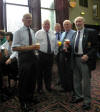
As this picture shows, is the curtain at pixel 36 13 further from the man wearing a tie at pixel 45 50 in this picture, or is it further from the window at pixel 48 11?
the man wearing a tie at pixel 45 50

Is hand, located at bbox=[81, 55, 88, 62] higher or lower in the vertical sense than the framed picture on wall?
lower

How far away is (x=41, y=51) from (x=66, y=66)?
654 mm

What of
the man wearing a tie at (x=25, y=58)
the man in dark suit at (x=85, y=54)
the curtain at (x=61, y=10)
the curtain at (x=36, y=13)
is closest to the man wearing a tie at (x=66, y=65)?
the man in dark suit at (x=85, y=54)

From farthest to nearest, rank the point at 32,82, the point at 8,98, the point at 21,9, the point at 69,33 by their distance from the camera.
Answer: the point at 21,9 → the point at 69,33 → the point at 8,98 → the point at 32,82

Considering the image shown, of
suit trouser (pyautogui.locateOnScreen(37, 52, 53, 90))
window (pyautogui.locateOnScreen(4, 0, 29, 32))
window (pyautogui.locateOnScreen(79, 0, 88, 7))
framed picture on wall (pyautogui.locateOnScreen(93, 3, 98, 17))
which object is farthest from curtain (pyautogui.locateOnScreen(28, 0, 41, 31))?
framed picture on wall (pyautogui.locateOnScreen(93, 3, 98, 17))

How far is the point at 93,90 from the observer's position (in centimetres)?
315

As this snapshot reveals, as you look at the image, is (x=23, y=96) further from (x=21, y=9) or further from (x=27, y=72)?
(x=21, y=9)

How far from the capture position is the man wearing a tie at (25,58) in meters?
2.17

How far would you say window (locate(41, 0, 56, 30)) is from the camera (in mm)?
6136

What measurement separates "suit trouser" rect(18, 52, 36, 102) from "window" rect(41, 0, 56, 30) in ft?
13.8

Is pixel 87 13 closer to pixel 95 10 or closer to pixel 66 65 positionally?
pixel 95 10

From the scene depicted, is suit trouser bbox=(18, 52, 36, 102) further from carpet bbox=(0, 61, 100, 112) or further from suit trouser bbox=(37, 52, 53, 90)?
suit trouser bbox=(37, 52, 53, 90)

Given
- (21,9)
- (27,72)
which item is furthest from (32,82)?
(21,9)

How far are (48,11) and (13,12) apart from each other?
1.77 meters
